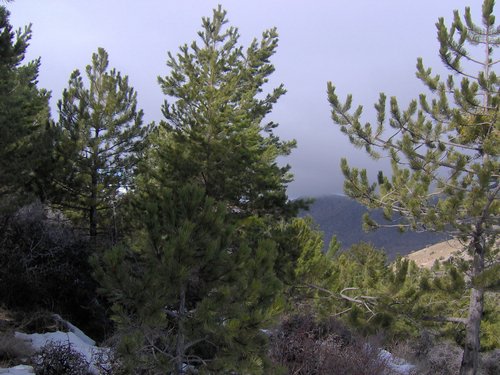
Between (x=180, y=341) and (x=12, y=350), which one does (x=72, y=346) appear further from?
(x=180, y=341)

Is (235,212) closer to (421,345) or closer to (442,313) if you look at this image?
(442,313)

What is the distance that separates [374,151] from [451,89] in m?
1.84

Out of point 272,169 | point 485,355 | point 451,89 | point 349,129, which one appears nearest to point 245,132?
point 272,169

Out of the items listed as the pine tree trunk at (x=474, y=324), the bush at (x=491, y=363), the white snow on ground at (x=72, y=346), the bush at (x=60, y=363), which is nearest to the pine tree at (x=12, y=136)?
the white snow on ground at (x=72, y=346)

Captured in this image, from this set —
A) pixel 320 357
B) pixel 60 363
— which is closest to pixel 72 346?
pixel 60 363

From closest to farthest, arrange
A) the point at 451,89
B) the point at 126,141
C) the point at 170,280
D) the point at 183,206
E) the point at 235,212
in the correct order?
the point at 170,280 → the point at 183,206 → the point at 451,89 → the point at 235,212 → the point at 126,141

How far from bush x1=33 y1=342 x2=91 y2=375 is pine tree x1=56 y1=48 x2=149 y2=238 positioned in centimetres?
859

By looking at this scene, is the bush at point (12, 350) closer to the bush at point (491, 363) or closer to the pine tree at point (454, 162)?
the pine tree at point (454, 162)

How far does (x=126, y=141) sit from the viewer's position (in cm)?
1694

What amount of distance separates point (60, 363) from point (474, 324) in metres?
7.30

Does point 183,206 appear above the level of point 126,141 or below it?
below

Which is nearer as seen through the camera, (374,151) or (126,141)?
(374,151)

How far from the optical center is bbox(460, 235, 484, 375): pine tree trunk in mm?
8695

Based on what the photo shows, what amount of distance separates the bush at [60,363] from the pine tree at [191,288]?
69.0 inches
